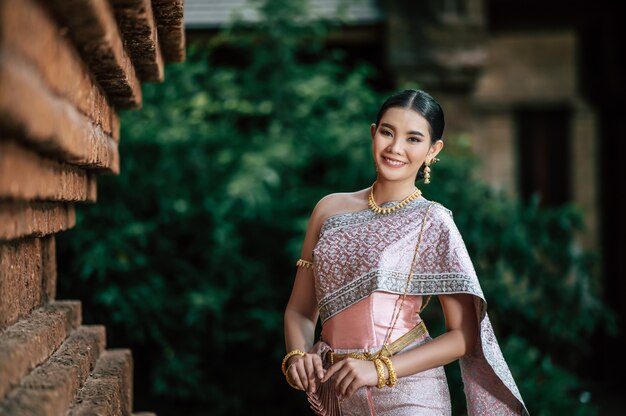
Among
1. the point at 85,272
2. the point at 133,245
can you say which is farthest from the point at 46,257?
the point at 133,245

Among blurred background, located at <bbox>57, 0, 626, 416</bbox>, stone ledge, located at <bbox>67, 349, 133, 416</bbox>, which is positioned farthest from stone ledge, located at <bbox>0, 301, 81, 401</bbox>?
blurred background, located at <bbox>57, 0, 626, 416</bbox>

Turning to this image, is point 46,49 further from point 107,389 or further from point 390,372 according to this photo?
point 390,372

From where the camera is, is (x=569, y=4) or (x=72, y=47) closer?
(x=72, y=47)

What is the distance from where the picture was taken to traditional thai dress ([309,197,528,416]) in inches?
79.1

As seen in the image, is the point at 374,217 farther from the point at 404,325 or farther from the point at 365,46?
the point at 365,46

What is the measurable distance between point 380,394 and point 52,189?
103cm

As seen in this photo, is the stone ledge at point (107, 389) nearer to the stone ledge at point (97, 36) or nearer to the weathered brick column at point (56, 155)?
the weathered brick column at point (56, 155)

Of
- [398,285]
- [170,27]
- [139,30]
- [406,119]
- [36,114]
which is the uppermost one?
[170,27]

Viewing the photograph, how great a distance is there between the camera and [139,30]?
1.59 m

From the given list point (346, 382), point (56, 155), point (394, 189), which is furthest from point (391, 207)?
point (56, 155)

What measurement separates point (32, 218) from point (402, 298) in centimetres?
93

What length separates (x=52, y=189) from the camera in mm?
1372

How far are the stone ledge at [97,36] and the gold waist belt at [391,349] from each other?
32.6 inches

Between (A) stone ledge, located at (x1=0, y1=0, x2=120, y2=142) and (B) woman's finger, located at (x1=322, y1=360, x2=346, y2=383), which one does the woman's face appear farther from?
(A) stone ledge, located at (x1=0, y1=0, x2=120, y2=142)
